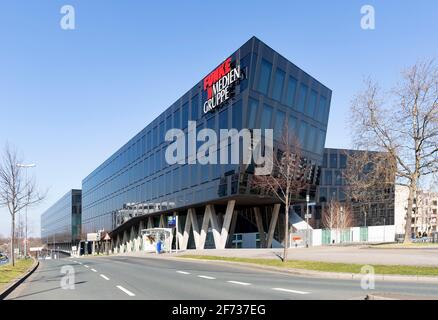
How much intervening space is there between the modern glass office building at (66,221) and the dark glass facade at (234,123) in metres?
61.9

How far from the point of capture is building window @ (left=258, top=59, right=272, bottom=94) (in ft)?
138

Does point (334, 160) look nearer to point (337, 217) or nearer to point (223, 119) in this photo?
point (337, 217)

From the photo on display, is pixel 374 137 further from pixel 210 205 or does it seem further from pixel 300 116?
pixel 210 205

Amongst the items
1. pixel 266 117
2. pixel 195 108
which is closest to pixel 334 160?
pixel 195 108

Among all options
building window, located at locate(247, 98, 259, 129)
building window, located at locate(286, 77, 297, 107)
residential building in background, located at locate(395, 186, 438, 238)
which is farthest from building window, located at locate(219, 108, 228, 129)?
residential building in background, located at locate(395, 186, 438, 238)

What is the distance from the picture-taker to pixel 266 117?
43.0 m

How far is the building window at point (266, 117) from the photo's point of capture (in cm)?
4269

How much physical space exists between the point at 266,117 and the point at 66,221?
11450 centimetres

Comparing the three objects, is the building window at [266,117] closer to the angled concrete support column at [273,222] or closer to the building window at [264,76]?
the building window at [264,76]

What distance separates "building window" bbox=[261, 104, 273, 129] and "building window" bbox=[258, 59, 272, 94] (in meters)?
1.47

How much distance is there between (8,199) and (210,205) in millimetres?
24014

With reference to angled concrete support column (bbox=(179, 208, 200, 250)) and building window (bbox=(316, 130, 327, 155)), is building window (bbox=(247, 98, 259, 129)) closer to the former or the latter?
building window (bbox=(316, 130, 327, 155))

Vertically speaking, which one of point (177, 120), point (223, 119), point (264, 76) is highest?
point (264, 76)
